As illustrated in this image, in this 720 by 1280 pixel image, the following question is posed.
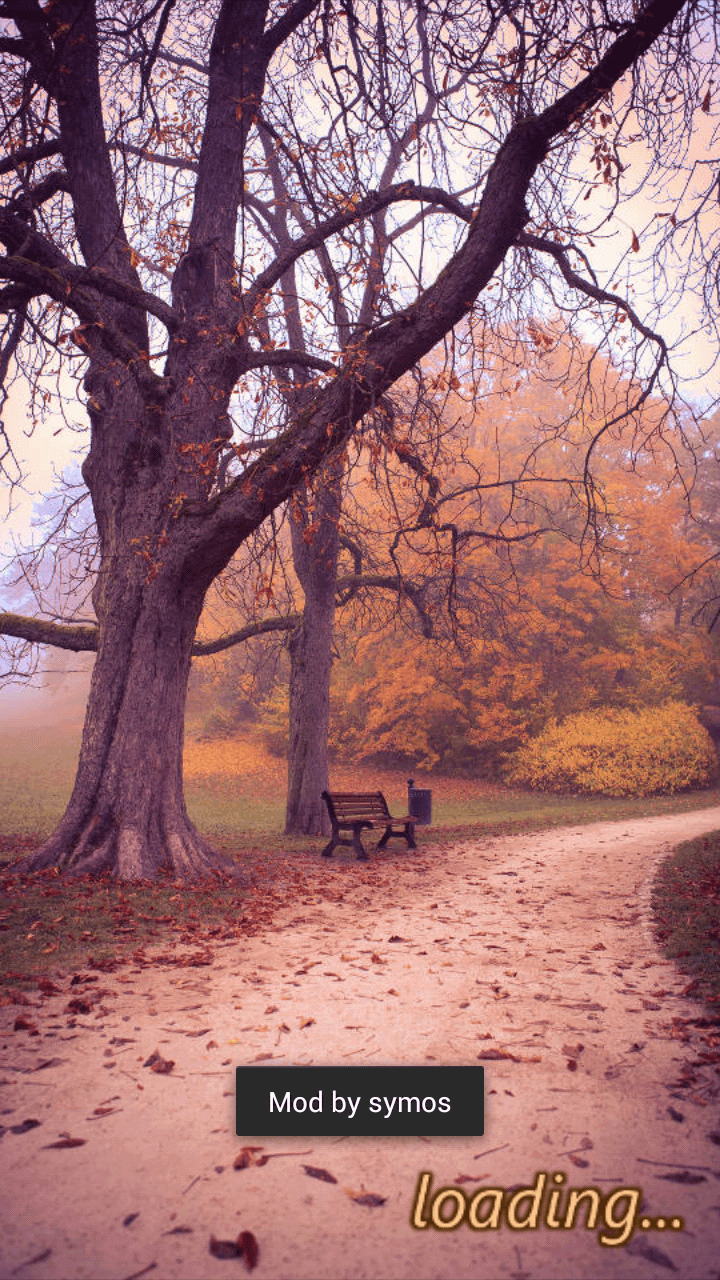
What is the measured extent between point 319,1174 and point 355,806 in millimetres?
8610

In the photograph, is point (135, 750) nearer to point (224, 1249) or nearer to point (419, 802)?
point (224, 1249)

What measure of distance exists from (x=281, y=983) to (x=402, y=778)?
2011 centimetres

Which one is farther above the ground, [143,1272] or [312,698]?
[312,698]

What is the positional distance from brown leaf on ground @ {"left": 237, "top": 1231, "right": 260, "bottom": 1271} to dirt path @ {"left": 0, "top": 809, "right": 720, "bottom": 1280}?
0.03 meters

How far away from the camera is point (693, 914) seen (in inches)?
264

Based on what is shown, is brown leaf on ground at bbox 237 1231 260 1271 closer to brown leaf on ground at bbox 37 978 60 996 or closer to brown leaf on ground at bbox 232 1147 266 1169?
brown leaf on ground at bbox 232 1147 266 1169

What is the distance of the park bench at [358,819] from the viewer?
34.6ft

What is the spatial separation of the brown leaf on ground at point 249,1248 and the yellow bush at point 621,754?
19.4 meters

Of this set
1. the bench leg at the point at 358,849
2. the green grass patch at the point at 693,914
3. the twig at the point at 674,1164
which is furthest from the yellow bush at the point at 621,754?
the twig at the point at 674,1164

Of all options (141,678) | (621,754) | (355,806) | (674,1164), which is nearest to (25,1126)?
(674,1164)

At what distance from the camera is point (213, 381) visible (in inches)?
320

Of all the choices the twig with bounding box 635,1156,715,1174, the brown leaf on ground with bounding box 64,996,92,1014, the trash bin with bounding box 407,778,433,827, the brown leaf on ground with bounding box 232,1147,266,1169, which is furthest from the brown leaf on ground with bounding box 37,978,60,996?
the trash bin with bounding box 407,778,433,827

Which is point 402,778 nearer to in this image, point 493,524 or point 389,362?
point 493,524

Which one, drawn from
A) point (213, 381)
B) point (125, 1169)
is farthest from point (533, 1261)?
point (213, 381)
